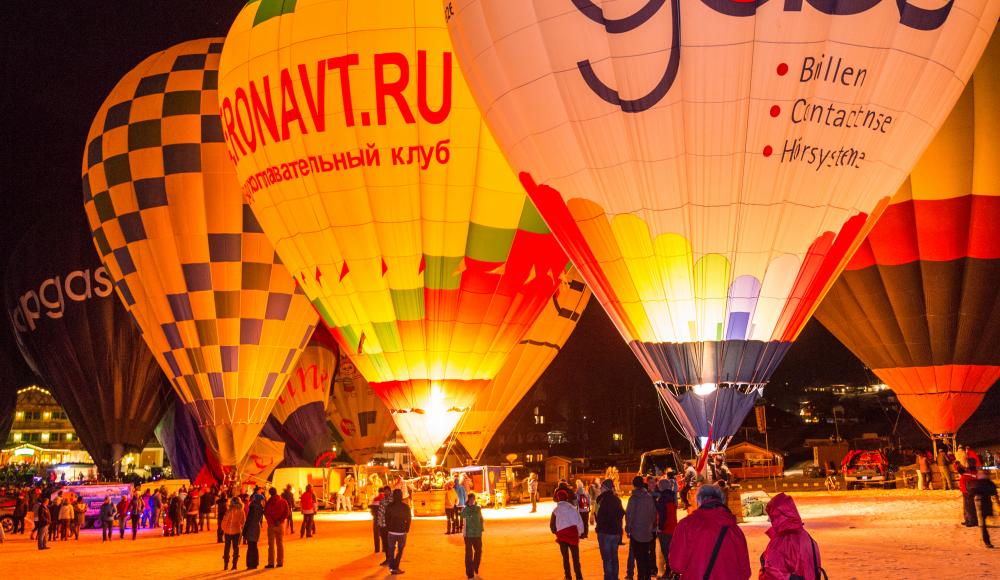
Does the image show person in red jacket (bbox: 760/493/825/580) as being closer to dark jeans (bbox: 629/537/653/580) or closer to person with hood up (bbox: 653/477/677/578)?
dark jeans (bbox: 629/537/653/580)

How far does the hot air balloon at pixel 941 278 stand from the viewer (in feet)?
47.7

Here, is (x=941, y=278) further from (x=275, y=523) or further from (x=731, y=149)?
(x=275, y=523)

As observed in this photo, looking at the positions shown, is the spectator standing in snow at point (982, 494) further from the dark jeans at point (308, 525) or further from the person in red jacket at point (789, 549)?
the dark jeans at point (308, 525)

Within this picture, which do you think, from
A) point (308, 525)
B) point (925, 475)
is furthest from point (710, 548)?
point (925, 475)

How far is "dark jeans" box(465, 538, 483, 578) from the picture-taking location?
8.06 metres

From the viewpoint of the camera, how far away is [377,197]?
13.8 m

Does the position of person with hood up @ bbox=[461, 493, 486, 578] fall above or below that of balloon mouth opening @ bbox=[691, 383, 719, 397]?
below

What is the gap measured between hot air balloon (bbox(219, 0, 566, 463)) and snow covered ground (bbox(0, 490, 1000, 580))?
2.87 m

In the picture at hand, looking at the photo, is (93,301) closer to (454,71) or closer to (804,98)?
(454,71)

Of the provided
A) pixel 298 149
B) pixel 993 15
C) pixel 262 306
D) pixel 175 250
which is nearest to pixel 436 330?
pixel 298 149

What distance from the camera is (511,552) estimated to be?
988cm

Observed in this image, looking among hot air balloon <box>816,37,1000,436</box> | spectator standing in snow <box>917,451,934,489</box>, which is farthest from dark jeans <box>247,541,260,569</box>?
spectator standing in snow <box>917,451,934,489</box>

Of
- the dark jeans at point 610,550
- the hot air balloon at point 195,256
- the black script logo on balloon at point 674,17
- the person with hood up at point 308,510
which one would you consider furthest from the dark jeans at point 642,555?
the hot air balloon at point 195,256

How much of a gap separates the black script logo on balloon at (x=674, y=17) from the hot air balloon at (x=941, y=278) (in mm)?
→ 5774
